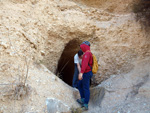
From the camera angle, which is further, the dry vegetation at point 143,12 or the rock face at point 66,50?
the dry vegetation at point 143,12

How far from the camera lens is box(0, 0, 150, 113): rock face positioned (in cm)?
295

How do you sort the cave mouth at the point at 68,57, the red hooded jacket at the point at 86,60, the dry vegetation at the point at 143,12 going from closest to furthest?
the red hooded jacket at the point at 86,60, the dry vegetation at the point at 143,12, the cave mouth at the point at 68,57

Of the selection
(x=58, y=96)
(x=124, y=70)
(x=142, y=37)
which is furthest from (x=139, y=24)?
(x=58, y=96)

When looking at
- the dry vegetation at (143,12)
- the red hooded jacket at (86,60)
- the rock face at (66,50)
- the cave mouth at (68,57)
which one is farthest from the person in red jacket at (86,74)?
the dry vegetation at (143,12)

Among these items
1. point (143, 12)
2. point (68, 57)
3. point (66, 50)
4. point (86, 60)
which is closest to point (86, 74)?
point (86, 60)

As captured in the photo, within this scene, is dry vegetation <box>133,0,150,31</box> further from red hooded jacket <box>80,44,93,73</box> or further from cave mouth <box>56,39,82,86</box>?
red hooded jacket <box>80,44,93,73</box>

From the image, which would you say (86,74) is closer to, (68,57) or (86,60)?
(86,60)

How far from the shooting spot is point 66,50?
18.4ft

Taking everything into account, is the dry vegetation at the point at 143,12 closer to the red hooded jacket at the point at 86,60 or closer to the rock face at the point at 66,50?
the rock face at the point at 66,50

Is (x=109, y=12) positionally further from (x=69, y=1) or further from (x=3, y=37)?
(x=3, y=37)

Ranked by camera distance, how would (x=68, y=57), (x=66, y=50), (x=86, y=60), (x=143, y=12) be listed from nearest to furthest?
(x=86, y=60) < (x=143, y=12) < (x=66, y=50) < (x=68, y=57)

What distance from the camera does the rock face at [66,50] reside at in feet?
9.68

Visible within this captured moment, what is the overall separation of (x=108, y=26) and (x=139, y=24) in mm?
954

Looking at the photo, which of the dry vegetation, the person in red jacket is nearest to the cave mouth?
the person in red jacket
